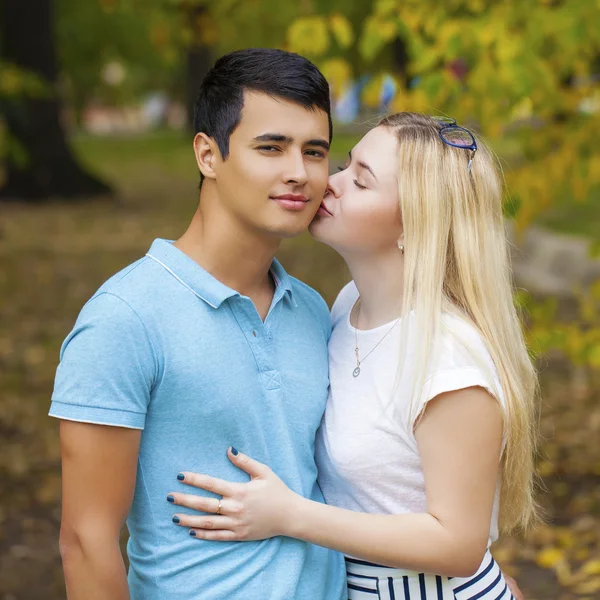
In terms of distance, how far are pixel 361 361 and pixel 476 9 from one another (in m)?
2.52

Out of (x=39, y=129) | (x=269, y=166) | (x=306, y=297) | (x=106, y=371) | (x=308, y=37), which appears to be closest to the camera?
(x=106, y=371)

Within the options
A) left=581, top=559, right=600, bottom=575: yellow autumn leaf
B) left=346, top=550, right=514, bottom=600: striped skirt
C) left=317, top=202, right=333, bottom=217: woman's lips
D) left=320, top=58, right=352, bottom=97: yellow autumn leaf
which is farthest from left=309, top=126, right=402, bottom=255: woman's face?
left=581, top=559, right=600, bottom=575: yellow autumn leaf

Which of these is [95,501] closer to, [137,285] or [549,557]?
[137,285]

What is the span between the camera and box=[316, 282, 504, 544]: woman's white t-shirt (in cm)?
216

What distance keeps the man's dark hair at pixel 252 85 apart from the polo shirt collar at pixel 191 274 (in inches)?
9.9

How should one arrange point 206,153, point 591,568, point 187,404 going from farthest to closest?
point 591,568 < point 206,153 < point 187,404

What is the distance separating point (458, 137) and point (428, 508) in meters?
0.87

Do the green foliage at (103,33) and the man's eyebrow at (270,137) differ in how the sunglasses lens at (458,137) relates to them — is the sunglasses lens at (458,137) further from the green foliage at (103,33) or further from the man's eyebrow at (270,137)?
the green foliage at (103,33)

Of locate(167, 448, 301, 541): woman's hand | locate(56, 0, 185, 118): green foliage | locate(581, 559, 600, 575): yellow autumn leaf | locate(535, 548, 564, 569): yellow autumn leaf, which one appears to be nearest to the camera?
locate(167, 448, 301, 541): woman's hand

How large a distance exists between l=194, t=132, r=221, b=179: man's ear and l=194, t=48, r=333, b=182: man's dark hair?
0.6 inches

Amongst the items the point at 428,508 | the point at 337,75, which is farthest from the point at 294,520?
the point at 337,75

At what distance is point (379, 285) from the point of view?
7.97 feet

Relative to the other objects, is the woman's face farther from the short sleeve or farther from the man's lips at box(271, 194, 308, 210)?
the short sleeve

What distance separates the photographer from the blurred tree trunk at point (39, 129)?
17281 millimetres
